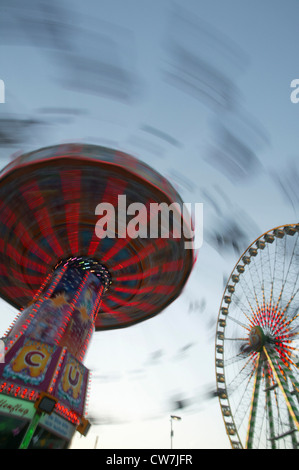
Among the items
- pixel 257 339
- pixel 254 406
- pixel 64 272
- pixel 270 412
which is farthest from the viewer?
pixel 257 339

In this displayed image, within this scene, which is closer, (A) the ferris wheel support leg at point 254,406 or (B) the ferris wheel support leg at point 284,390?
(B) the ferris wheel support leg at point 284,390

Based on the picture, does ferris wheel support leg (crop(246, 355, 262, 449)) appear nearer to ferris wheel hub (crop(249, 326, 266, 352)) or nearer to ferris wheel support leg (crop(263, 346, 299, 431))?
ferris wheel hub (crop(249, 326, 266, 352))

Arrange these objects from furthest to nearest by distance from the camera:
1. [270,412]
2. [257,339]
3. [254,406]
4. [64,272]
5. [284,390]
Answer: [257,339], [254,406], [270,412], [284,390], [64,272]

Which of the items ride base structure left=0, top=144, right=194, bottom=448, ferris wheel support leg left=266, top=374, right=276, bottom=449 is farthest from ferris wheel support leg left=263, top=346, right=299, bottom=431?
ride base structure left=0, top=144, right=194, bottom=448

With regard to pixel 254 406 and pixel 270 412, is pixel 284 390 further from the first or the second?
pixel 254 406

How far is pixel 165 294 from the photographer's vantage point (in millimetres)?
14477

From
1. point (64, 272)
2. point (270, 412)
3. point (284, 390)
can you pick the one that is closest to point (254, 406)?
point (270, 412)

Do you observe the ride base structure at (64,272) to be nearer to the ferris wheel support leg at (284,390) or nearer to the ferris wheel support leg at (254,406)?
the ferris wheel support leg at (284,390)

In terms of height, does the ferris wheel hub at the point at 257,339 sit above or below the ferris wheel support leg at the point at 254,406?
above

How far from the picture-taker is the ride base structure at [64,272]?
8.52 meters

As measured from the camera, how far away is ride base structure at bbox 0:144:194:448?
27.9ft

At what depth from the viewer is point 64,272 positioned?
12328 mm

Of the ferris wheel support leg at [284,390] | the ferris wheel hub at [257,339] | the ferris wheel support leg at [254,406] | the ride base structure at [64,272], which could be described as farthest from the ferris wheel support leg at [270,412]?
the ride base structure at [64,272]
